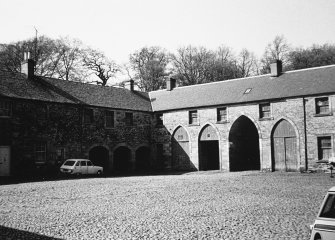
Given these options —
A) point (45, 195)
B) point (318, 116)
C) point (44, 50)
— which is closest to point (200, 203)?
point (45, 195)

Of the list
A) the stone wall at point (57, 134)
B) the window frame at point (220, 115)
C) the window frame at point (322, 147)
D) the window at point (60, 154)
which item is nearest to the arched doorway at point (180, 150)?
the stone wall at point (57, 134)

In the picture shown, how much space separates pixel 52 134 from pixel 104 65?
27156 millimetres

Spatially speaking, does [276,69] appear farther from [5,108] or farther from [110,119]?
[5,108]

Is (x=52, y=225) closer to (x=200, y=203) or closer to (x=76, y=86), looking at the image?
(x=200, y=203)

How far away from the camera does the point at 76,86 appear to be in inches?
1323

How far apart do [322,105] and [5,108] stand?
77.2 ft

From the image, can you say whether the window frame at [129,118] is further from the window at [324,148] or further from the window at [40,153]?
the window at [324,148]

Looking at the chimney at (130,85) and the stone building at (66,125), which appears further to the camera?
the chimney at (130,85)

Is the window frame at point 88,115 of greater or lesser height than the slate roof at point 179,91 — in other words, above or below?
below

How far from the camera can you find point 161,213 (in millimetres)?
11555

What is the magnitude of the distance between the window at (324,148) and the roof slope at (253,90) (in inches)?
141

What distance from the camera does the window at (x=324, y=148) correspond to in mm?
26938

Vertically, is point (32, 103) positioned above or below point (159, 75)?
below

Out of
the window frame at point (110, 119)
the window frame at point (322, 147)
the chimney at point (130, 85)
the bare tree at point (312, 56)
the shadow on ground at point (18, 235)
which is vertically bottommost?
the shadow on ground at point (18, 235)
